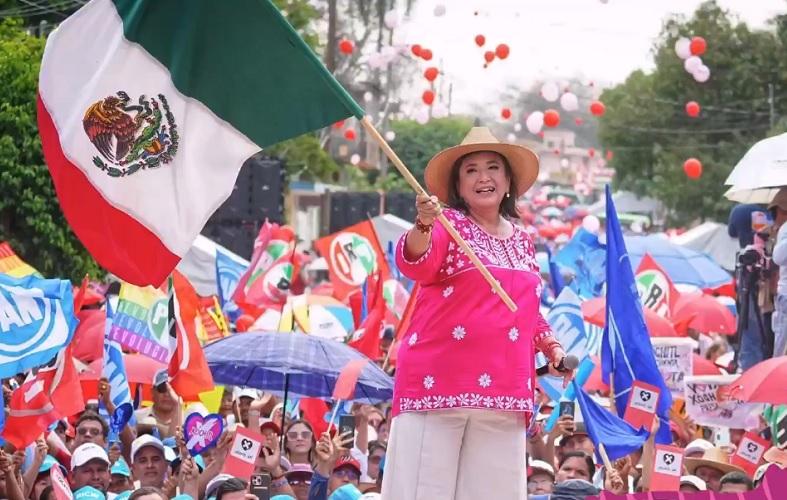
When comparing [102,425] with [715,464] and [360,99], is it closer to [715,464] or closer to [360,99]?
[715,464]

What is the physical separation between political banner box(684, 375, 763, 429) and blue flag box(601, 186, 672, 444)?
144 centimetres

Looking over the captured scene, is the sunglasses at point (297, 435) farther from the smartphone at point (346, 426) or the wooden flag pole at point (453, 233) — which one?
the wooden flag pole at point (453, 233)

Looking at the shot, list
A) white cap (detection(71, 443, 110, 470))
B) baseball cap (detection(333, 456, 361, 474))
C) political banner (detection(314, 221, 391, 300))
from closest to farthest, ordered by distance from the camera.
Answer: white cap (detection(71, 443, 110, 470)) < baseball cap (detection(333, 456, 361, 474)) < political banner (detection(314, 221, 391, 300))

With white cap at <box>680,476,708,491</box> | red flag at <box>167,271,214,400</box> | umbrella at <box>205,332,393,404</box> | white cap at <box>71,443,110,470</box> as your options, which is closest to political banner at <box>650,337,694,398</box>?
umbrella at <box>205,332,393,404</box>

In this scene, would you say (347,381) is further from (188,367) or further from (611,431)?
(611,431)

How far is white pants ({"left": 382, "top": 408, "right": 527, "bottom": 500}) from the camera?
600 centimetres

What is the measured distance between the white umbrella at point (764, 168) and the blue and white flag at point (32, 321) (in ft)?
14.6

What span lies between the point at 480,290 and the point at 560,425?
10.3 ft

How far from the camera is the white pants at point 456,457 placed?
6.00 metres

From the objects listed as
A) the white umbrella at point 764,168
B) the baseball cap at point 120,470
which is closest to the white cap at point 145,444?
the baseball cap at point 120,470

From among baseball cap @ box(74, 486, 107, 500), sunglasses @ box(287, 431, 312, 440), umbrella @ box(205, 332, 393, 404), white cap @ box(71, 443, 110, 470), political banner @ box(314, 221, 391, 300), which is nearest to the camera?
baseball cap @ box(74, 486, 107, 500)

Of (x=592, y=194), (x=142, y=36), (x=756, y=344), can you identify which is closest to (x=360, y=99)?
(x=756, y=344)

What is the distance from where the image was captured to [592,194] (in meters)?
125

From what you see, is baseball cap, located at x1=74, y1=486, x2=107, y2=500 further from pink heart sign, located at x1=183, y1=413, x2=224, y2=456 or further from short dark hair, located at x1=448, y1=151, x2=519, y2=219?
short dark hair, located at x1=448, y1=151, x2=519, y2=219
